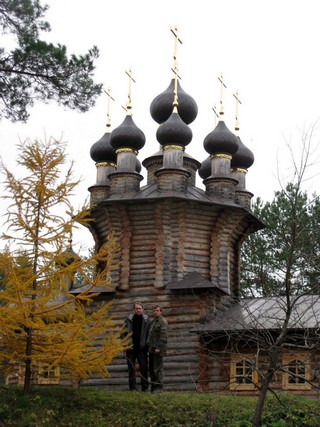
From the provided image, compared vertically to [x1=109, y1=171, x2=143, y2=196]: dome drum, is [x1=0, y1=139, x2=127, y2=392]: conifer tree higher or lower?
lower

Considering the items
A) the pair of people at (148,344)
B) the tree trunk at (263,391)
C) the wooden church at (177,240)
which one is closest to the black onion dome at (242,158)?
the wooden church at (177,240)

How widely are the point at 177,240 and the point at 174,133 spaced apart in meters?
2.70

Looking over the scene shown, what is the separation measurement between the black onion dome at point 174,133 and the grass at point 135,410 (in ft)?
27.1

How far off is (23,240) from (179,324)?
629 cm

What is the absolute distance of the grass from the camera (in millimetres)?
10477

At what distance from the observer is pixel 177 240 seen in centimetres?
1772

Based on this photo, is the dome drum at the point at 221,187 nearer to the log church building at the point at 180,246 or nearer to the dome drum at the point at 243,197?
the log church building at the point at 180,246

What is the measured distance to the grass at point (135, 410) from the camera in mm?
10477

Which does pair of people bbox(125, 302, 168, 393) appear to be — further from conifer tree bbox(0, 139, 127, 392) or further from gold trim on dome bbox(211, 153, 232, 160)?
gold trim on dome bbox(211, 153, 232, 160)

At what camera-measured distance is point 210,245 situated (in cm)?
1816

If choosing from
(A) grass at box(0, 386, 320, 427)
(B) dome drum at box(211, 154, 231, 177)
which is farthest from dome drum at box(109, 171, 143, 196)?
(A) grass at box(0, 386, 320, 427)

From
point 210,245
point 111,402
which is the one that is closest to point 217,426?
point 111,402

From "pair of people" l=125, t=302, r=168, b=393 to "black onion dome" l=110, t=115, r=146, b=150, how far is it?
24.3ft

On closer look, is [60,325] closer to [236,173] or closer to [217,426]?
[217,426]
